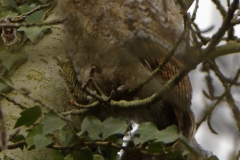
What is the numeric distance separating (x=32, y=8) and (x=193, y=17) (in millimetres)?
1396

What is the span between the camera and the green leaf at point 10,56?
2689 mm

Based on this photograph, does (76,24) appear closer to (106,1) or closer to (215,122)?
(106,1)

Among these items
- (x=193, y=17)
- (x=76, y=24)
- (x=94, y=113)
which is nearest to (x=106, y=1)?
(x=76, y=24)

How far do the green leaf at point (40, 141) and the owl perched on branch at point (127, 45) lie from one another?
47 centimetres

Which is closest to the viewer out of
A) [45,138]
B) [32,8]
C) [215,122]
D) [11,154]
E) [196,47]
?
[215,122]

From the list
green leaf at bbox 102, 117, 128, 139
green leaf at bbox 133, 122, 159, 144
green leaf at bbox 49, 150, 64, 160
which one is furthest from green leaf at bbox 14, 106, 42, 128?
green leaf at bbox 133, 122, 159, 144

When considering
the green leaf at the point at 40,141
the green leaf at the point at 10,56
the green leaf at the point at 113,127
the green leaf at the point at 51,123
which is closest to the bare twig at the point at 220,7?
the green leaf at the point at 113,127

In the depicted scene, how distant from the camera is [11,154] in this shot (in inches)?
96.7

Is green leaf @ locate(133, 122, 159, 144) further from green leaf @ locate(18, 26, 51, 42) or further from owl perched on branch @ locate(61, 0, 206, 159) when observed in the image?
green leaf @ locate(18, 26, 51, 42)

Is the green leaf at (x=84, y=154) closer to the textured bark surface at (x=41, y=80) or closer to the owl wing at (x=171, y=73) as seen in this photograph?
the textured bark surface at (x=41, y=80)

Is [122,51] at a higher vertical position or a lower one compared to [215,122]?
lower

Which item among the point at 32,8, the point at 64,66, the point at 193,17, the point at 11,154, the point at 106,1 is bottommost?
the point at 11,154

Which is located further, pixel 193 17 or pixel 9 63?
pixel 9 63

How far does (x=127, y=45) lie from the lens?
2471mm
